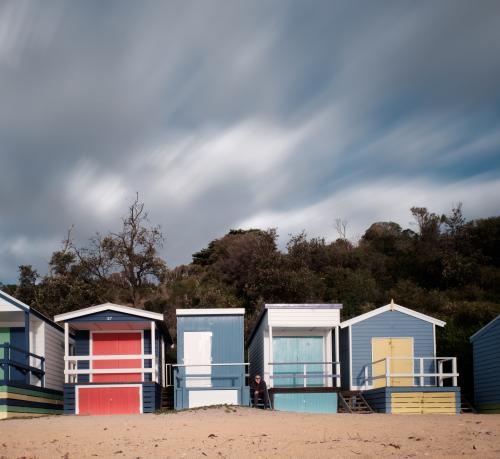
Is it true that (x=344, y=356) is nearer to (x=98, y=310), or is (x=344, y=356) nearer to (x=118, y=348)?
(x=118, y=348)

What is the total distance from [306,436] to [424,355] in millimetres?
13582

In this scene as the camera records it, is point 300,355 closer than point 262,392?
No

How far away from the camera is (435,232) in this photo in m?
49.7

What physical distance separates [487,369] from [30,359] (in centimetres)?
1525

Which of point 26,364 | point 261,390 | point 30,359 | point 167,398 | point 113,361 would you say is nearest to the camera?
point 26,364

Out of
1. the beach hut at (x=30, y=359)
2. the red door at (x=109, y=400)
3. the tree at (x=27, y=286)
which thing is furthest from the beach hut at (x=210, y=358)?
the tree at (x=27, y=286)

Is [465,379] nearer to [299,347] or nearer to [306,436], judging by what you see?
[299,347]

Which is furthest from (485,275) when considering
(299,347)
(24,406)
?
(24,406)

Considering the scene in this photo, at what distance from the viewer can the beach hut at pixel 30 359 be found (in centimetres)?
2216

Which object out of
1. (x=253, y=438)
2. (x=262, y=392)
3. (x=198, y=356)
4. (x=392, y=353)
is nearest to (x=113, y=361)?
(x=198, y=356)

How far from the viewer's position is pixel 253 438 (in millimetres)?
13844

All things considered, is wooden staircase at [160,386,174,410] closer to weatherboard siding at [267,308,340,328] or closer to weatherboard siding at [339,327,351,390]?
weatherboard siding at [267,308,340,328]

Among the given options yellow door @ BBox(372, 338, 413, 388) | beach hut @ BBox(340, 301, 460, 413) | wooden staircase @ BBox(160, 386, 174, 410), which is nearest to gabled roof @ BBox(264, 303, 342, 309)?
beach hut @ BBox(340, 301, 460, 413)

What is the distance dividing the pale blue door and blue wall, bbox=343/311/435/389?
1.21 meters
